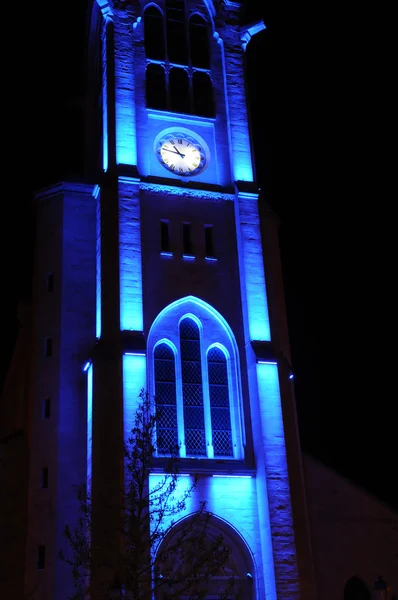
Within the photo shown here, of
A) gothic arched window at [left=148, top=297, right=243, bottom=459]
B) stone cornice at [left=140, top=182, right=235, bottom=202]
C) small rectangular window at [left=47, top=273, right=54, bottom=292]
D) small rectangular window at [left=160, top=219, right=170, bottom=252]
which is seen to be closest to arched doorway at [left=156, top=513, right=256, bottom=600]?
gothic arched window at [left=148, top=297, right=243, bottom=459]

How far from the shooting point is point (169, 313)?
30.1m

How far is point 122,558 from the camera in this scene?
21.2m

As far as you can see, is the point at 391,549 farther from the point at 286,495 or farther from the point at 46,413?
the point at 46,413

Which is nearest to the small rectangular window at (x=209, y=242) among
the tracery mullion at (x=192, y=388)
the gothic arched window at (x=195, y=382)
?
the gothic arched window at (x=195, y=382)

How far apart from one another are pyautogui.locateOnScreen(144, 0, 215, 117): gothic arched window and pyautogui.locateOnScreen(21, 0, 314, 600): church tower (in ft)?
0.28

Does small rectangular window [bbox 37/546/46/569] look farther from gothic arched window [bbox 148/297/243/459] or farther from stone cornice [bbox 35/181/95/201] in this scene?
stone cornice [bbox 35/181/95/201]

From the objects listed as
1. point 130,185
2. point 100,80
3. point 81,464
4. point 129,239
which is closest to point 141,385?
point 81,464

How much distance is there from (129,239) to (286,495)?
1061 centimetres

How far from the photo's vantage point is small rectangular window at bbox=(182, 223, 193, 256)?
103 ft

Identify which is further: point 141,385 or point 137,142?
point 137,142

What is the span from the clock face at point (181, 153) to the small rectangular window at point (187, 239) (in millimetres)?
2324

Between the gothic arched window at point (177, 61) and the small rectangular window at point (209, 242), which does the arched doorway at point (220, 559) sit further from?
the gothic arched window at point (177, 61)

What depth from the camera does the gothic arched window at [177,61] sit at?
1361 inches

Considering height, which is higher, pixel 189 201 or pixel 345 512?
pixel 189 201
